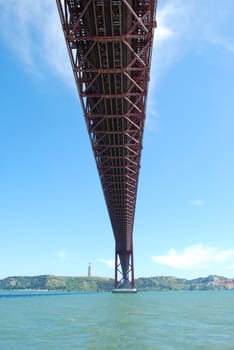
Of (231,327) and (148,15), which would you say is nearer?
(148,15)

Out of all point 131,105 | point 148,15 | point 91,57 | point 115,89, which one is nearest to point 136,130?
point 131,105

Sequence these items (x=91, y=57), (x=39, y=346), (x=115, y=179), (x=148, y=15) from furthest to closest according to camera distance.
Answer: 1. (x=115, y=179)
2. (x=91, y=57)
3. (x=148, y=15)
4. (x=39, y=346)

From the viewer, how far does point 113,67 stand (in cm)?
1861

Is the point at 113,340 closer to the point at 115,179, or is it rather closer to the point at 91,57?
the point at 91,57

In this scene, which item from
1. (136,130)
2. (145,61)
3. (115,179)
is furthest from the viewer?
(115,179)

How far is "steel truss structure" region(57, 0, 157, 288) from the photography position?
15.1m

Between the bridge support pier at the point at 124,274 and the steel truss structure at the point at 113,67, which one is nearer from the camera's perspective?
the steel truss structure at the point at 113,67

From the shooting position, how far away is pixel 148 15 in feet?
49.7

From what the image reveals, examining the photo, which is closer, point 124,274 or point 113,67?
point 113,67

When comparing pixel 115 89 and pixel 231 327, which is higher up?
pixel 115 89

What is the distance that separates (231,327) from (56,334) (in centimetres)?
907

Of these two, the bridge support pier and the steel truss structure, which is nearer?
the steel truss structure

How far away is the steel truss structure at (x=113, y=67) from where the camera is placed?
15109 mm

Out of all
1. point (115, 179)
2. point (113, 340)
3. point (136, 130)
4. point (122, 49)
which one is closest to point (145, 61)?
point (122, 49)
